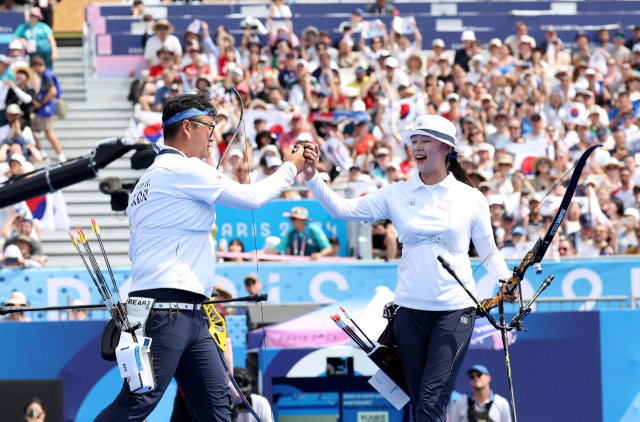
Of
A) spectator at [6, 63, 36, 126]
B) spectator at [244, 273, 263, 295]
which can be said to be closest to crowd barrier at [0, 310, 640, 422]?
spectator at [244, 273, 263, 295]

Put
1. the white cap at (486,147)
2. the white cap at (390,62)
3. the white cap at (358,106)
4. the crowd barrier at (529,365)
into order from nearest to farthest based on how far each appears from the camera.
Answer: the crowd barrier at (529,365) < the white cap at (486,147) < the white cap at (358,106) < the white cap at (390,62)

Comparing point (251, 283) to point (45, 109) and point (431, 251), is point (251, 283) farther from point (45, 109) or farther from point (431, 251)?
point (45, 109)

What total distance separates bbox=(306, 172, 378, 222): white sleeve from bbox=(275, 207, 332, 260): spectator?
533 centimetres

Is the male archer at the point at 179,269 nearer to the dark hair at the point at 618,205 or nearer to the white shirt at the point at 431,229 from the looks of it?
the white shirt at the point at 431,229

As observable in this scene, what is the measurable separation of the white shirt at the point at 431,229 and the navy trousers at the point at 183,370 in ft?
3.88

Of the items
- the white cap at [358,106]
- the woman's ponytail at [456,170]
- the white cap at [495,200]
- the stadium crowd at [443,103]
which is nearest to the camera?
the woman's ponytail at [456,170]

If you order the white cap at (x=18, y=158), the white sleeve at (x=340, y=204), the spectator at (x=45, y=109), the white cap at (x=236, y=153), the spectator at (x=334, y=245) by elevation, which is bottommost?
the white sleeve at (x=340, y=204)

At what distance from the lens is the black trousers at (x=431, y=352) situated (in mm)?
4938

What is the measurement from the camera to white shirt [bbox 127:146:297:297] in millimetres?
4445

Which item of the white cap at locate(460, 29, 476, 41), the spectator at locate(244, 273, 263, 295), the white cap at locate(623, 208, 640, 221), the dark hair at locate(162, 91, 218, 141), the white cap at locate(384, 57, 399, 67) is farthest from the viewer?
the white cap at locate(460, 29, 476, 41)

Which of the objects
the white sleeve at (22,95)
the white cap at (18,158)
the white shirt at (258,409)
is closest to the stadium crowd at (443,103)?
the white sleeve at (22,95)

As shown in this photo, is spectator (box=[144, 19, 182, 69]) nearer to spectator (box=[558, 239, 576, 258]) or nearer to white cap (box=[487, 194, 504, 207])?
white cap (box=[487, 194, 504, 207])

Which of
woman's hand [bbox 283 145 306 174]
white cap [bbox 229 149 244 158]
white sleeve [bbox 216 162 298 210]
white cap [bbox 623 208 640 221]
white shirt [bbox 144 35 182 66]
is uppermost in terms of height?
white shirt [bbox 144 35 182 66]

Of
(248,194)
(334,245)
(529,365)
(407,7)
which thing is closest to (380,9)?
(407,7)
